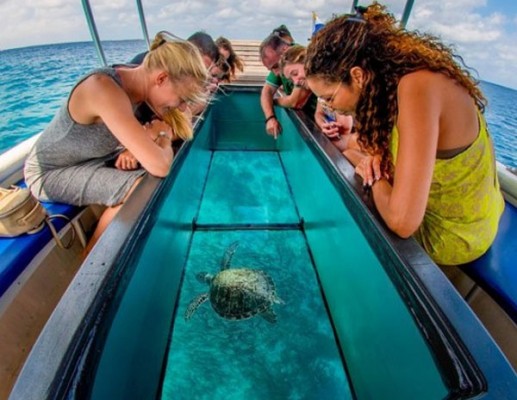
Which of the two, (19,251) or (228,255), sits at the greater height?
(19,251)

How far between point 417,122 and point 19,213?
4.00 feet

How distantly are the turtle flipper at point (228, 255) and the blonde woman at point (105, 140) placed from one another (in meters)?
0.65

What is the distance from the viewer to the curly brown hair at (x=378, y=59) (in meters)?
0.74

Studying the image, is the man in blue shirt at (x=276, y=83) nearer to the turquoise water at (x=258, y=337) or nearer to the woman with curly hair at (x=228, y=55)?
the woman with curly hair at (x=228, y=55)

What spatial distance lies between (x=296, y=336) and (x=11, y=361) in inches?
40.6

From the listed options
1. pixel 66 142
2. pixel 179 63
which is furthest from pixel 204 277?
pixel 179 63

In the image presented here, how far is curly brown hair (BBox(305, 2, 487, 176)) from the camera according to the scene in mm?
741

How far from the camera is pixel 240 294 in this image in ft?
4.14

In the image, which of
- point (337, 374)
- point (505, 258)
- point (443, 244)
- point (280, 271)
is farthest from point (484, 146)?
point (280, 271)

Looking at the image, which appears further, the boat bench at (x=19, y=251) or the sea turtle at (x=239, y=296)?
the sea turtle at (x=239, y=296)

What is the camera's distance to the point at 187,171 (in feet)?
5.55

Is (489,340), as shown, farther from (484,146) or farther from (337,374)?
(337,374)

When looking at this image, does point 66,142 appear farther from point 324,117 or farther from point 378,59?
point 324,117

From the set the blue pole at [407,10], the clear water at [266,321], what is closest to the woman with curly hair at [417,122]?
the clear water at [266,321]
